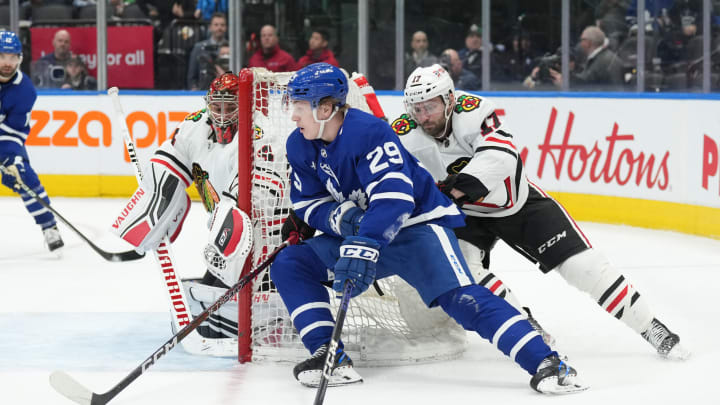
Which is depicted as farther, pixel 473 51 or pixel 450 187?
pixel 473 51

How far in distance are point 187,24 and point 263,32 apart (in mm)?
682

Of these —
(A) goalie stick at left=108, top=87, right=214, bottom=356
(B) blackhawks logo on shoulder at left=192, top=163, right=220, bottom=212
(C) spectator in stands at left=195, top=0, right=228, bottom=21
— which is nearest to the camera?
(A) goalie stick at left=108, top=87, right=214, bottom=356

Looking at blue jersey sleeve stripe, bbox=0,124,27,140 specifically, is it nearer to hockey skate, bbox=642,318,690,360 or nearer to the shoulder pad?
the shoulder pad

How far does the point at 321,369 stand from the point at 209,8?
5582 millimetres

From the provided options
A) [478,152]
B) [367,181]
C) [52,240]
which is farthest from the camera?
[52,240]

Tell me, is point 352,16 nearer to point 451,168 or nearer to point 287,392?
point 451,168

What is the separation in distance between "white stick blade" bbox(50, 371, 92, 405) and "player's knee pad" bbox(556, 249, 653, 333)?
1466 mm

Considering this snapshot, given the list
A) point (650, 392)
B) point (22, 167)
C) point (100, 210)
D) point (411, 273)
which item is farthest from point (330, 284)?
point (100, 210)

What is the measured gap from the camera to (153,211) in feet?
11.0

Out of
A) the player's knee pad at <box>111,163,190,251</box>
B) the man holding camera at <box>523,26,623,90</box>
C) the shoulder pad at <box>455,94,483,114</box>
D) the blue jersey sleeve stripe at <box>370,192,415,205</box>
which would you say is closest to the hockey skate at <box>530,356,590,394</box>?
the blue jersey sleeve stripe at <box>370,192,415,205</box>

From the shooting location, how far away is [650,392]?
2.82 m

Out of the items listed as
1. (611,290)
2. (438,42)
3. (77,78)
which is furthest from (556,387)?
(77,78)

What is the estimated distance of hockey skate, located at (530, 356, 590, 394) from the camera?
2727mm

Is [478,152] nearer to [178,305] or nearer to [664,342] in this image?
[664,342]
